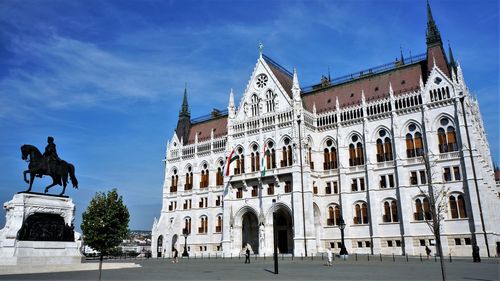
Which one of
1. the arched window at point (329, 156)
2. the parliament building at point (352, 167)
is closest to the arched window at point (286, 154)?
the parliament building at point (352, 167)

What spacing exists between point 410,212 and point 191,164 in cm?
3817

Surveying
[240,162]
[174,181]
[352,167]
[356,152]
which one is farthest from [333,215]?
[174,181]

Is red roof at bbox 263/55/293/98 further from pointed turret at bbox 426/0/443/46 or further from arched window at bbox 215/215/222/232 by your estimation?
arched window at bbox 215/215/222/232

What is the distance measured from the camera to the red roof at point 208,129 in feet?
231

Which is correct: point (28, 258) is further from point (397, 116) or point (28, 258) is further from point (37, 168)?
point (397, 116)

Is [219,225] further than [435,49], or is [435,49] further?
[219,225]

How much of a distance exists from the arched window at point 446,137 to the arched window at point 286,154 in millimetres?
18917

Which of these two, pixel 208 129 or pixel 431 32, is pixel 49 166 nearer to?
pixel 208 129

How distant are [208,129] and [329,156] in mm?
26779

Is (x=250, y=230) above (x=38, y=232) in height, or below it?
above

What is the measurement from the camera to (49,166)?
29172 millimetres

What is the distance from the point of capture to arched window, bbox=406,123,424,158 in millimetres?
48062

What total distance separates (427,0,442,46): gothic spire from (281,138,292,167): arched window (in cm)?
2325

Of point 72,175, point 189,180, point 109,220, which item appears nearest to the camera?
point 109,220
